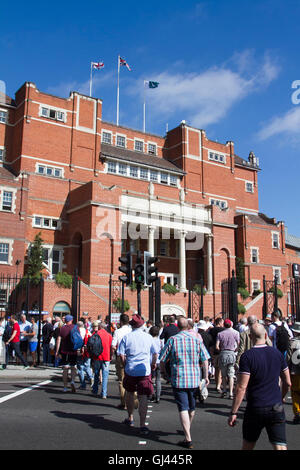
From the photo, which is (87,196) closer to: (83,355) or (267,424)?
(83,355)

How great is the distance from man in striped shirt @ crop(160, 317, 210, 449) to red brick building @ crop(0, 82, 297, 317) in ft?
69.0

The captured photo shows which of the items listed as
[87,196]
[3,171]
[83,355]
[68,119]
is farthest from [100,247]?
[83,355]

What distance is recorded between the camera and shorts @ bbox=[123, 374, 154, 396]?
7238 millimetres

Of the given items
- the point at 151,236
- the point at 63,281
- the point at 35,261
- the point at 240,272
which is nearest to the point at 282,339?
the point at 63,281

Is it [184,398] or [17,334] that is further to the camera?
[17,334]

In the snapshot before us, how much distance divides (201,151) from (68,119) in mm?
14631

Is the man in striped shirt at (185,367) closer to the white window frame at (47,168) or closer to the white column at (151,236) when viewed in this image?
the white column at (151,236)

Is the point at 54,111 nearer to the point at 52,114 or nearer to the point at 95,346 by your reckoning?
the point at 52,114

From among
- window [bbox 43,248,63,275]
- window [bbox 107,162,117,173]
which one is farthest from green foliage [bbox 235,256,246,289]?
window [bbox 43,248,63,275]

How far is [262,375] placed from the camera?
187 inches

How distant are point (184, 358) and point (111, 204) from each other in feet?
86.8

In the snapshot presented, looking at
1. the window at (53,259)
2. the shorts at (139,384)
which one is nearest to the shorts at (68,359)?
the shorts at (139,384)

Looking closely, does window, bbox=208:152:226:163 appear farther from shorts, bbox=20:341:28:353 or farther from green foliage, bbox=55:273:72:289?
shorts, bbox=20:341:28:353

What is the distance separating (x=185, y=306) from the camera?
32688 mm
